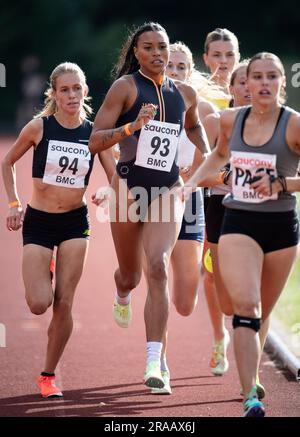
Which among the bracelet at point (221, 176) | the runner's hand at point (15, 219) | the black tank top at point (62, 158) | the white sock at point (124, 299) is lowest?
the white sock at point (124, 299)

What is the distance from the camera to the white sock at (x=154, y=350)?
7.45 metres

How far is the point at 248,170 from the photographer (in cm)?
680

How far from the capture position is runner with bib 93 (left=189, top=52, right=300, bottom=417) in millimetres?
6617

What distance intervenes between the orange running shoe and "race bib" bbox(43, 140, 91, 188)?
131 centimetres

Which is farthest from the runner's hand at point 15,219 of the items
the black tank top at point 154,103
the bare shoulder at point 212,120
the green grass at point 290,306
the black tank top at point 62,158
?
the green grass at point 290,306

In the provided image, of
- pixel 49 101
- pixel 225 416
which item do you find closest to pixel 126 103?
pixel 49 101

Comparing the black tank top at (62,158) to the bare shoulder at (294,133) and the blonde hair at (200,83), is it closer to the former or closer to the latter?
the blonde hair at (200,83)

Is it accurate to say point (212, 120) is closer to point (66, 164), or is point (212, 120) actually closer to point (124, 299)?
point (66, 164)

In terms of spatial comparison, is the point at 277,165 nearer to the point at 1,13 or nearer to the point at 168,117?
the point at 168,117

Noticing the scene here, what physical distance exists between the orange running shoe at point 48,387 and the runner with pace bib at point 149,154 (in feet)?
2.51

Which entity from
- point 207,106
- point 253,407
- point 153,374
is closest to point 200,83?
point 207,106

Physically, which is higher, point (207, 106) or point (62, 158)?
point (207, 106)

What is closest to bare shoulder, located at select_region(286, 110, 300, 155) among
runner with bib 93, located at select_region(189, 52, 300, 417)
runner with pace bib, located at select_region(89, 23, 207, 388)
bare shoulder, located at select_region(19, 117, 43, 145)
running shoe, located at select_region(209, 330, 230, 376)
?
runner with bib 93, located at select_region(189, 52, 300, 417)

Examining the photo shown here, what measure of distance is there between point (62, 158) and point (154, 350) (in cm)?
153
